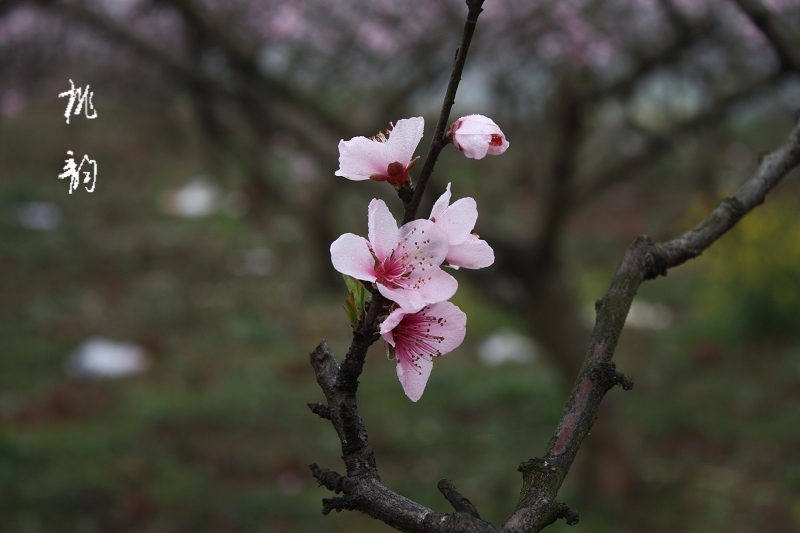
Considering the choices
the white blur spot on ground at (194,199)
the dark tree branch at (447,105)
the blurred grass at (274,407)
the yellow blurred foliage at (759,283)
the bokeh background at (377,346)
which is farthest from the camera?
the white blur spot on ground at (194,199)

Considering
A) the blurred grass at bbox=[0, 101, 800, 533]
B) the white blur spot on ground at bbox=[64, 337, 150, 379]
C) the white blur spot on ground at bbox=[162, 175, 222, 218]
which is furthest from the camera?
the white blur spot on ground at bbox=[162, 175, 222, 218]

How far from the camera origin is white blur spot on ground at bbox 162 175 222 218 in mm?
8992

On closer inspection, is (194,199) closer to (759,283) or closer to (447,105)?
(759,283)

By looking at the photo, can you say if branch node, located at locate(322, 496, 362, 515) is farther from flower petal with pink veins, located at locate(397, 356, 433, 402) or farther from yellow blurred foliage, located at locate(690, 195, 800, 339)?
yellow blurred foliage, located at locate(690, 195, 800, 339)

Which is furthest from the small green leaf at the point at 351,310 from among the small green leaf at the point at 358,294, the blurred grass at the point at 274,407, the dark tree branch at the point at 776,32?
the blurred grass at the point at 274,407

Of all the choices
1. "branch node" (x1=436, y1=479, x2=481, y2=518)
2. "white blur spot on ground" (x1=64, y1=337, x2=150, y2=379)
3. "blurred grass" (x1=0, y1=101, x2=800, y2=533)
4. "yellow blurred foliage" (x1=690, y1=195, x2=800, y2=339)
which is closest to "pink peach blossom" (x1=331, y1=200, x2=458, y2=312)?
"branch node" (x1=436, y1=479, x2=481, y2=518)

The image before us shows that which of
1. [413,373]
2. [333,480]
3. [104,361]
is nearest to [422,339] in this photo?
[413,373]

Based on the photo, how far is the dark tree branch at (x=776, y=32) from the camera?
76.3 inches

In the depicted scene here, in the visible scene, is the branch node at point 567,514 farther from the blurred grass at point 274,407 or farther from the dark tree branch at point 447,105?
the blurred grass at point 274,407

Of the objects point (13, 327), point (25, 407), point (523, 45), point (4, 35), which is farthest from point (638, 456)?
point (13, 327)

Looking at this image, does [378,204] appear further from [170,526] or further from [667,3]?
[170,526]

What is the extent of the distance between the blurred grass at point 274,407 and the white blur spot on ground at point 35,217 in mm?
86

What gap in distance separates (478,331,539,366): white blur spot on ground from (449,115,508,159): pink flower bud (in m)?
5.36

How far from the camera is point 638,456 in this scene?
412cm
